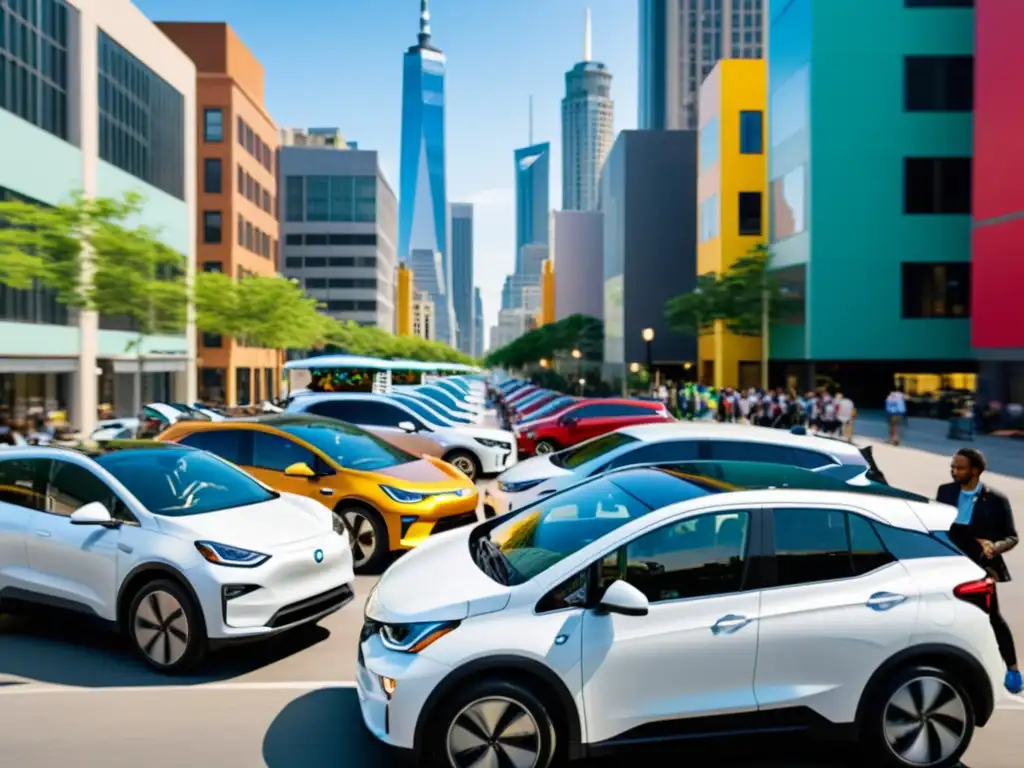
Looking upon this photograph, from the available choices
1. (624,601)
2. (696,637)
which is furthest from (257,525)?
(696,637)

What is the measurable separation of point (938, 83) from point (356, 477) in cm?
4506

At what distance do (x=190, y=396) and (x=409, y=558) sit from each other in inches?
2019

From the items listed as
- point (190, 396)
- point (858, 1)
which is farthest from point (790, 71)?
point (190, 396)

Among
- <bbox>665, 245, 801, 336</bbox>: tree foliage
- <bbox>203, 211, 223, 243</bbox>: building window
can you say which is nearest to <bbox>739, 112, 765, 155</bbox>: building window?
<bbox>665, 245, 801, 336</bbox>: tree foliage

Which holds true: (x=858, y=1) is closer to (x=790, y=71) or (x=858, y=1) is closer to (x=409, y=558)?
(x=790, y=71)

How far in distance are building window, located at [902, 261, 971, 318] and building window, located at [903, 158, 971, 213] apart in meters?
2.83

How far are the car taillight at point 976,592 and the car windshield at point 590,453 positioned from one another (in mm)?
5284

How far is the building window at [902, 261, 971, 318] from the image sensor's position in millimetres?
45500

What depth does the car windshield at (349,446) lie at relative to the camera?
33.7ft

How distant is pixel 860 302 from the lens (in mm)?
46156

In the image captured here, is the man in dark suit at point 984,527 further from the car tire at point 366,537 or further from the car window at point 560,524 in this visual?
the car tire at point 366,537

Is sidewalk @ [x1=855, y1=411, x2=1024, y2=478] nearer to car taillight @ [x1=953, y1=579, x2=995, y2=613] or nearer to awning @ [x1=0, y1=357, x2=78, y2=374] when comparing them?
car taillight @ [x1=953, y1=579, x2=995, y2=613]

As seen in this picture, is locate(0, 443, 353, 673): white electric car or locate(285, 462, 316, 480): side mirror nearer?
locate(0, 443, 353, 673): white electric car

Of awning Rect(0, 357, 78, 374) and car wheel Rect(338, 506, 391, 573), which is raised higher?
awning Rect(0, 357, 78, 374)
